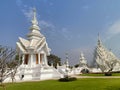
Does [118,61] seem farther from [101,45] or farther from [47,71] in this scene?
[47,71]

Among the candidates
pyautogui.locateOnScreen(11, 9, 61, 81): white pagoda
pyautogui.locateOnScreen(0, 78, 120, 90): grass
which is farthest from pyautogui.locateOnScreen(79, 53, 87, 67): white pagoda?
pyautogui.locateOnScreen(0, 78, 120, 90): grass

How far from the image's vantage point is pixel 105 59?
56438 mm

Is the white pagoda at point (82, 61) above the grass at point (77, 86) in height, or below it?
above

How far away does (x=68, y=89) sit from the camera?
19594 mm

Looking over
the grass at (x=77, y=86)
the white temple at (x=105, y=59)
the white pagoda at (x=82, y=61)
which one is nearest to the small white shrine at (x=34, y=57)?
the grass at (x=77, y=86)

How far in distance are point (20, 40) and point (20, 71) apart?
834cm

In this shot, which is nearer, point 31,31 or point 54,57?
point 31,31

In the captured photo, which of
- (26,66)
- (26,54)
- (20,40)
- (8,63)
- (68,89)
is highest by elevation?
(20,40)

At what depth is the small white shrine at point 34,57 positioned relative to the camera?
37.6 metres

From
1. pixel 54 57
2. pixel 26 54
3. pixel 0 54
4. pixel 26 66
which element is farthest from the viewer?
pixel 54 57

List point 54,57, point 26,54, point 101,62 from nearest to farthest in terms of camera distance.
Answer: point 26,54 < point 101,62 < point 54,57

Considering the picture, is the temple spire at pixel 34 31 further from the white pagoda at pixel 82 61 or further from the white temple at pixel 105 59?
the white pagoda at pixel 82 61

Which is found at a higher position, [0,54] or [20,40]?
[20,40]

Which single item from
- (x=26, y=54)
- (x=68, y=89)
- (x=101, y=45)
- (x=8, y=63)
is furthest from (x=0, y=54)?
(x=101, y=45)
